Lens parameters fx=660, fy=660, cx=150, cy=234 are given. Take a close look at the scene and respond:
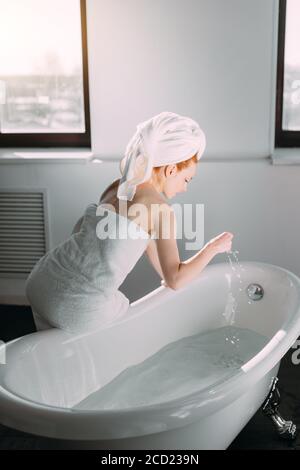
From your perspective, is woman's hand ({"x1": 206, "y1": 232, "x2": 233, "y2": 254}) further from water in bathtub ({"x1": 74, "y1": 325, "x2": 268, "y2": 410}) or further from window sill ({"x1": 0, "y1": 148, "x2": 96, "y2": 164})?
window sill ({"x1": 0, "y1": 148, "x2": 96, "y2": 164})

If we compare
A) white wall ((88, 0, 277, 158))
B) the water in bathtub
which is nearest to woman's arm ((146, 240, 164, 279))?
the water in bathtub

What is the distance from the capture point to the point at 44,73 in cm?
335

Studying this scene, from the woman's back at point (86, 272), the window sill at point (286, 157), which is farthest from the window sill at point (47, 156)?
the woman's back at point (86, 272)

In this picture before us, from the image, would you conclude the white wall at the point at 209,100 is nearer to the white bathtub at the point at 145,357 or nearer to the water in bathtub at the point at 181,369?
the white bathtub at the point at 145,357

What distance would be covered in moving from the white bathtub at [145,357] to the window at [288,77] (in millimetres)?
838

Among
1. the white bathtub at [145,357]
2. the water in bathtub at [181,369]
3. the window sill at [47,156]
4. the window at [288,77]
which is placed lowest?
the water in bathtub at [181,369]

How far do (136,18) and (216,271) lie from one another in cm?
121

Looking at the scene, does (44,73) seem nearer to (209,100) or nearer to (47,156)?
(47,156)

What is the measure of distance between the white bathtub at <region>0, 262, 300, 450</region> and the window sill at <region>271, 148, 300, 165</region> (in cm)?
56

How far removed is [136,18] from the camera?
2.99m

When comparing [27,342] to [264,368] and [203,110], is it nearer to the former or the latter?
[264,368]

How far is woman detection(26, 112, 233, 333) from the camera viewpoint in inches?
83.1

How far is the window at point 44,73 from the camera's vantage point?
3.29 metres
